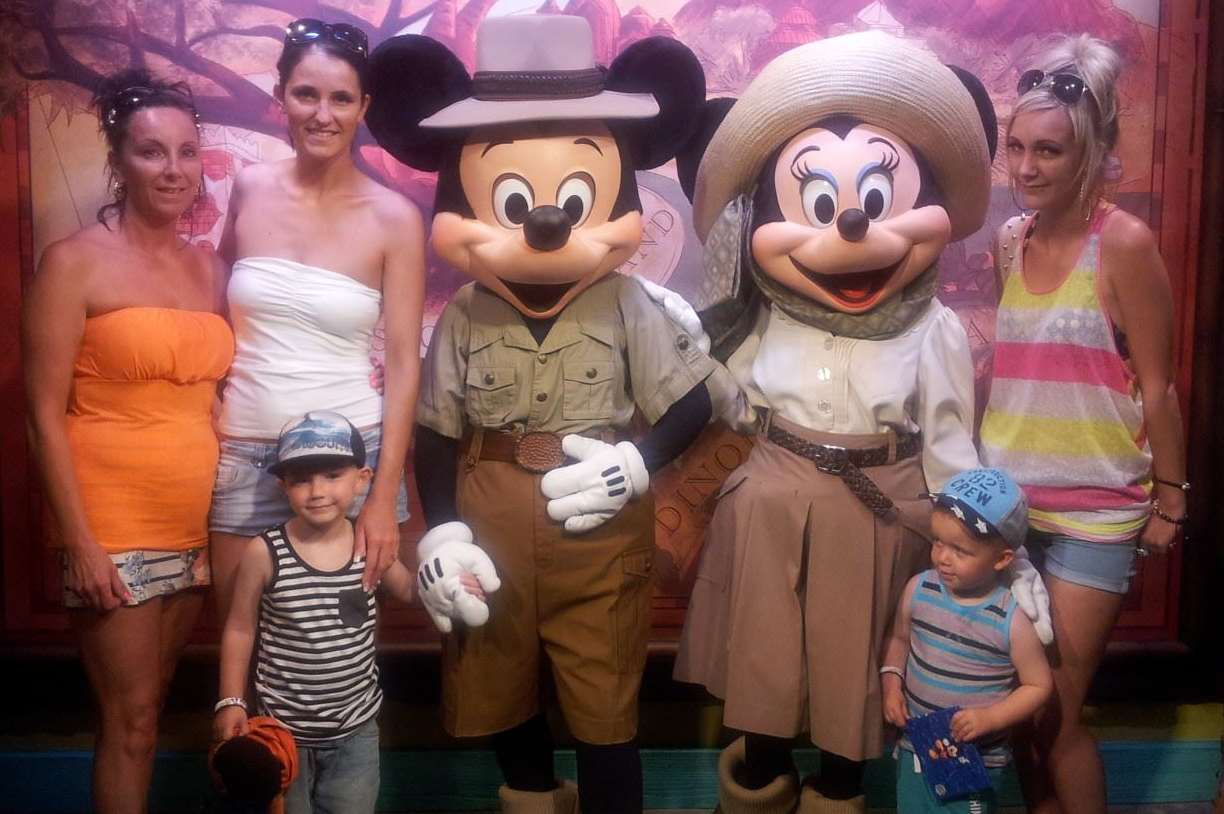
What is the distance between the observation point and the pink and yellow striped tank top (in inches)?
92.7

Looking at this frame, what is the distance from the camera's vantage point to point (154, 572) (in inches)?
91.0

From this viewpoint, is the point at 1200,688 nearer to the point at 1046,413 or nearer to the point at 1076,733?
the point at 1076,733

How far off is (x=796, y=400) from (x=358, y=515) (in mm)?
961

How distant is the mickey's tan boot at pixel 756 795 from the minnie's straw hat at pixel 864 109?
131cm

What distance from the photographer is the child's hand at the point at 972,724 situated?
6.98 feet

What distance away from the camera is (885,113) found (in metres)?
2.26

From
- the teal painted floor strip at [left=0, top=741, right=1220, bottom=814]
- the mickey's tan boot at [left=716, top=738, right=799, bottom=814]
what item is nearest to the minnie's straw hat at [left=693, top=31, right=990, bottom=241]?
the mickey's tan boot at [left=716, top=738, right=799, bottom=814]

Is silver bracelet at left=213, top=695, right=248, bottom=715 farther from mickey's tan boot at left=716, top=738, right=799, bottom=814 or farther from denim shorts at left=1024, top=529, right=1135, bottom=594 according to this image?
denim shorts at left=1024, top=529, right=1135, bottom=594

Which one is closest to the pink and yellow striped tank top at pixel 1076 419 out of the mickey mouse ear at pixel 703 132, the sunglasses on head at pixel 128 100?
the mickey mouse ear at pixel 703 132

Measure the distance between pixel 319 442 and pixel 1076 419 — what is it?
1596mm

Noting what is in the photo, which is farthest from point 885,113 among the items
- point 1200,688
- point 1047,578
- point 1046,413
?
point 1200,688

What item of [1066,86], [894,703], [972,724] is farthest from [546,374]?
[1066,86]

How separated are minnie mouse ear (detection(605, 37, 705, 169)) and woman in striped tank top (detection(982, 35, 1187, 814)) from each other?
71 centimetres

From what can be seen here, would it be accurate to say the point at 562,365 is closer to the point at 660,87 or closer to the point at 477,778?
the point at 660,87
